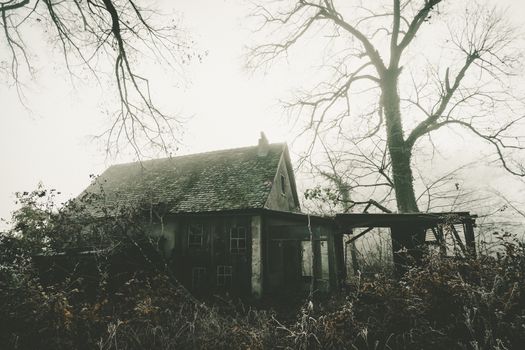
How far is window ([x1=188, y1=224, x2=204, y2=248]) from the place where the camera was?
15469mm

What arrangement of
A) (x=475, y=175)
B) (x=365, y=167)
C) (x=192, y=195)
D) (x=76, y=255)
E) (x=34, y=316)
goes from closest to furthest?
(x=34, y=316) < (x=76, y=255) < (x=365, y=167) < (x=192, y=195) < (x=475, y=175)

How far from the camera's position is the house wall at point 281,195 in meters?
16.5

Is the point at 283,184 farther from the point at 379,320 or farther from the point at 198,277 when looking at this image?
the point at 379,320

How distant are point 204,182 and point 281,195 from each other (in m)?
4.40

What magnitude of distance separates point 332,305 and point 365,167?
7.36m

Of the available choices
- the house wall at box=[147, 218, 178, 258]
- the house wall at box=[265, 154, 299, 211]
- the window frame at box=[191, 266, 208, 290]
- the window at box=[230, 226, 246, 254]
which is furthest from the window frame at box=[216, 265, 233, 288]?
the house wall at box=[265, 154, 299, 211]

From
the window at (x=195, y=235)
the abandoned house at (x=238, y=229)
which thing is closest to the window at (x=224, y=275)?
the abandoned house at (x=238, y=229)

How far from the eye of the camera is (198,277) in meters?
15.0

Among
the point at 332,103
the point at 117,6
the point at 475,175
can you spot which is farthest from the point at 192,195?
the point at 475,175

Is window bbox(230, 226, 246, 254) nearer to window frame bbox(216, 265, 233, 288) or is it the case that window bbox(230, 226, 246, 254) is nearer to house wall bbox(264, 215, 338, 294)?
window frame bbox(216, 265, 233, 288)

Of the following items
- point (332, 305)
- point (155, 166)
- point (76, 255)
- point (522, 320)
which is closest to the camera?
point (522, 320)

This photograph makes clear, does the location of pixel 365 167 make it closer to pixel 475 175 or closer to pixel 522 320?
pixel 522 320

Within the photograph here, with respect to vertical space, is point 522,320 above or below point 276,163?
below

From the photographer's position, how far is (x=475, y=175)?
6588cm
